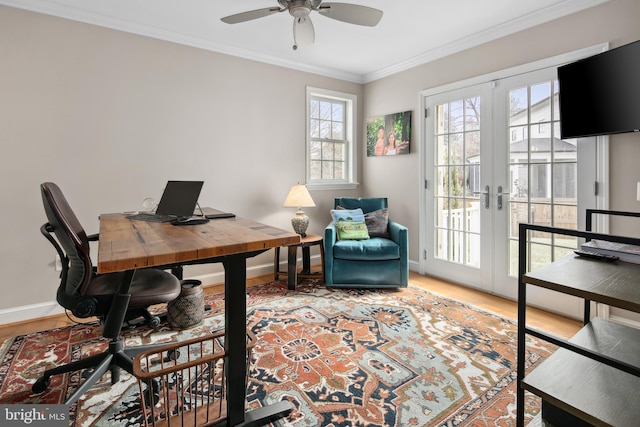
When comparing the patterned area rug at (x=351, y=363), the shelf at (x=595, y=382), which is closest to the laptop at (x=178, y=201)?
the patterned area rug at (x=351, y=363)

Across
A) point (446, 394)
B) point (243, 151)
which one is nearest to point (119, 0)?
point (243, 151)

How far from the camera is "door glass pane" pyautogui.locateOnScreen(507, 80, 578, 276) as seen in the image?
2844 millimetres

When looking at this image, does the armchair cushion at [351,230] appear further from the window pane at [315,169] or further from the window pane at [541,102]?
the window pane at [541,102]

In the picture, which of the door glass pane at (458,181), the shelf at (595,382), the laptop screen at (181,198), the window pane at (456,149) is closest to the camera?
the shelf at (595,382)

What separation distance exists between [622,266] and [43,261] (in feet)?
12.3

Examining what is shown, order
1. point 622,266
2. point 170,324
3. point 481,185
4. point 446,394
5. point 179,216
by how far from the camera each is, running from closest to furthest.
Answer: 1. point 622,266
2. point 446,394
3. point 179,216
4. point 170,324
5. point 481,185

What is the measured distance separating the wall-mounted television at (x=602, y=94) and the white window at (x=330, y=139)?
2507 mm

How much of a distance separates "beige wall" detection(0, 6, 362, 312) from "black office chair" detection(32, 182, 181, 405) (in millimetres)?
1333

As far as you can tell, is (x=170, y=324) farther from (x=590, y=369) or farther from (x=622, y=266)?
(x=622, y=266)

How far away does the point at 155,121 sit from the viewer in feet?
10.7

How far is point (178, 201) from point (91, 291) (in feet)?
2.15

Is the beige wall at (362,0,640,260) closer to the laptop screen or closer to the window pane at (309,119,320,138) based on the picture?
the window pane at (309,119,320,138)

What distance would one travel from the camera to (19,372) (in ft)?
6.62

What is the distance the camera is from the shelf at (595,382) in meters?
1.11
